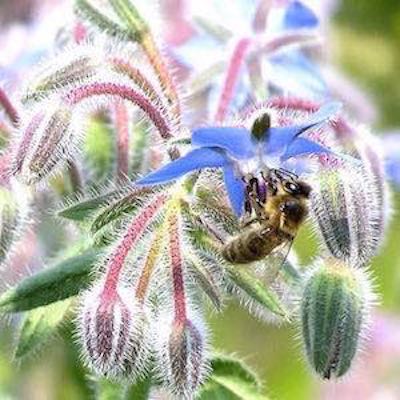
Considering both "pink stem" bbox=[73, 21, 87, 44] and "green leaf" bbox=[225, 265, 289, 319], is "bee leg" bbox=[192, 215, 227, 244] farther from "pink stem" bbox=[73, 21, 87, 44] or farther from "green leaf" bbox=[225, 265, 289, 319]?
"pink stem" bbox=[73, 21, 87, 44]

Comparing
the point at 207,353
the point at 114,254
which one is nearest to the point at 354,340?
the point at 207,353

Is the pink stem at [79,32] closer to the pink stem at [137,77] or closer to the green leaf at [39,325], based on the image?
the pink stem at [137,77]

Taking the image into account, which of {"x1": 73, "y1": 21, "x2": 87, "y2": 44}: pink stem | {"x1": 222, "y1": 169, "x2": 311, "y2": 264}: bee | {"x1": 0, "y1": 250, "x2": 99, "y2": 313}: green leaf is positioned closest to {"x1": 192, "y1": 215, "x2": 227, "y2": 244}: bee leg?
{"x1": 222, "y1": 169, "x2": 311, "y2": 264}: bee

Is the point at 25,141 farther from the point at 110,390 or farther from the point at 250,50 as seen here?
the point at 250,50

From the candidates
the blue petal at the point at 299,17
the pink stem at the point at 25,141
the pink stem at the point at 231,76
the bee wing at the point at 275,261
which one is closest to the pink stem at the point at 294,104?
the pink stem at the point at 231,76

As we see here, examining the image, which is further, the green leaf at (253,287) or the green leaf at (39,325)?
the green leaf at (39,325)
